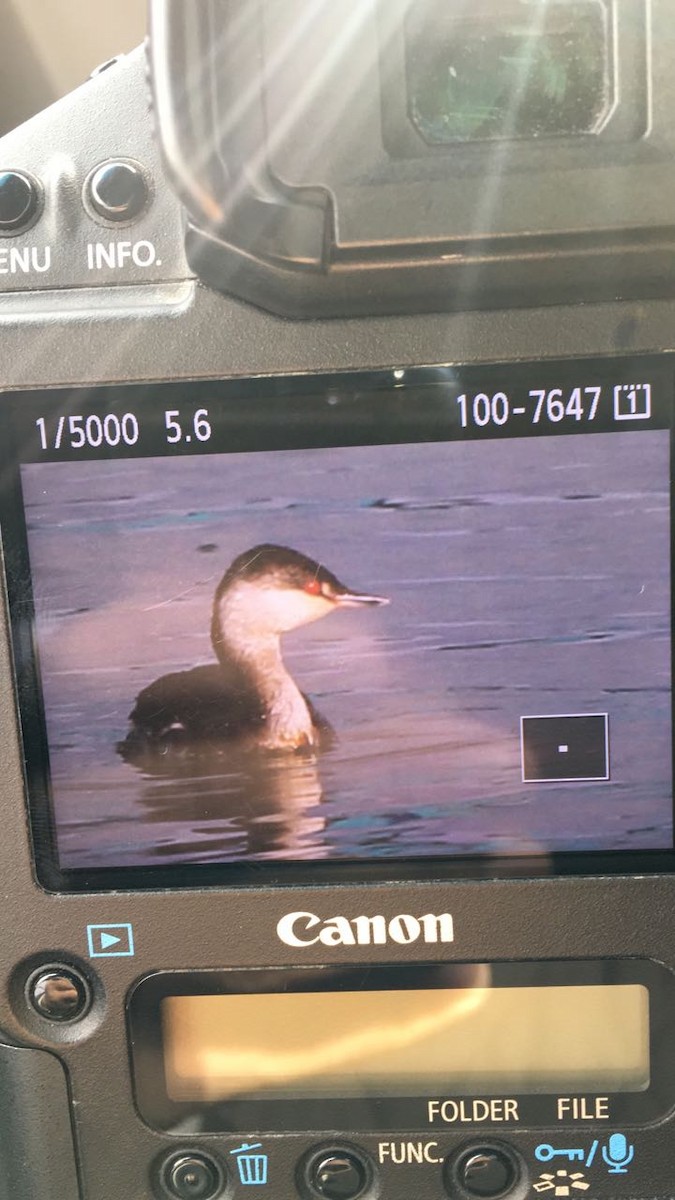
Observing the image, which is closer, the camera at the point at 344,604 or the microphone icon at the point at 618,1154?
the camera at the point at 344,604

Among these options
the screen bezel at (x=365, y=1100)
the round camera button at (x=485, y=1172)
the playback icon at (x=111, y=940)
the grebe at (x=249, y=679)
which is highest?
the grebe at (x=249, y=679)

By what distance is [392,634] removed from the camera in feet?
3.39

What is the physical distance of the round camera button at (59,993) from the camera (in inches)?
44.2

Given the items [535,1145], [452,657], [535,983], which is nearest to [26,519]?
[452,657]

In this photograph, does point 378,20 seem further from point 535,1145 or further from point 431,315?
point 535,1145

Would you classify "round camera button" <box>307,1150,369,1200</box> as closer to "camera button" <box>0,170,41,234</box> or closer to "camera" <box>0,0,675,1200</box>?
"camera" <box>0,0,675,1200</box>

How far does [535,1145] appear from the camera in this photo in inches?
44.1

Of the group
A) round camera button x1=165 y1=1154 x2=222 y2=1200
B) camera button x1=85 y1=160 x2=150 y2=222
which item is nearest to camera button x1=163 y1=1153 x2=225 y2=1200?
round camera button x1=165 y1=1154 x2=222 y2=1200

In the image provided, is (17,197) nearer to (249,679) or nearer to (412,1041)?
(249,679)

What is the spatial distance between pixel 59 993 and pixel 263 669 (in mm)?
342

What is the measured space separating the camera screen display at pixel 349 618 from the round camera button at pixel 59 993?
0.12m

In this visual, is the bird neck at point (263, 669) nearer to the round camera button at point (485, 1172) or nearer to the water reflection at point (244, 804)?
the water reflection at point (244, 804)

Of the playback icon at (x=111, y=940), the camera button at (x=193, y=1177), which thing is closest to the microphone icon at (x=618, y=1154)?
the camera button at (x=193, y=1177)

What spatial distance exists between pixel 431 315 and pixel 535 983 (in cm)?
55
